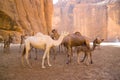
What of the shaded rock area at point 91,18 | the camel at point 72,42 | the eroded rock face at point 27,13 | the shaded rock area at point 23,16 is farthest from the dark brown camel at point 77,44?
the shaded rock area at point 91,18

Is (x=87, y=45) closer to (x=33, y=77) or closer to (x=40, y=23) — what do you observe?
(x=33, y=77)

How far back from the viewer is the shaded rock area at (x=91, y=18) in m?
43.4

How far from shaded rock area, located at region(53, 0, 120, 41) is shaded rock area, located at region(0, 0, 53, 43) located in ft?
56.5

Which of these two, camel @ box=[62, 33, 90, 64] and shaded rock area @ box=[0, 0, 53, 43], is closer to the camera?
camel @ box=[62, 33, 90, 64]

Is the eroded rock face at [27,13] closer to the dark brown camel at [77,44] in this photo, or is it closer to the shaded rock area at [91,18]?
the shaded rock area at [91,18]

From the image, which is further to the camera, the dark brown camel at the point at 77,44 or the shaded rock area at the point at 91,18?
the shaded rock area at the point at 91,18

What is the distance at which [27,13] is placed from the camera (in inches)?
1091

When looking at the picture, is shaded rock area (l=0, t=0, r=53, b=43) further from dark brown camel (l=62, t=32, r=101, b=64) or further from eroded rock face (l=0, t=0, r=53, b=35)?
dark brown camel (l=62, t=32, r=101, b=64)

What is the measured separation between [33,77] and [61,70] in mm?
1268

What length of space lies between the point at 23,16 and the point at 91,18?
2559 centimetres

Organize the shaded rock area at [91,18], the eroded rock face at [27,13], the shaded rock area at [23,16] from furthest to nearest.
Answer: the shaded rock area at [91,18] < the eroded rock face at [27,13] < the shaded rock area at [23,16]

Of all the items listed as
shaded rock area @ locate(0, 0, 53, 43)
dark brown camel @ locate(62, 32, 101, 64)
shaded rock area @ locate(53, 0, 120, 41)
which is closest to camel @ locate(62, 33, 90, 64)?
dark brown camel @ locate(62, 32, 101, 64)

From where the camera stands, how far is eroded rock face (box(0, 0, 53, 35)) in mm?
25500

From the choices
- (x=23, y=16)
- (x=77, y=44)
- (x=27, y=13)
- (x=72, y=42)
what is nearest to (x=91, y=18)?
(x=27, y=13)
